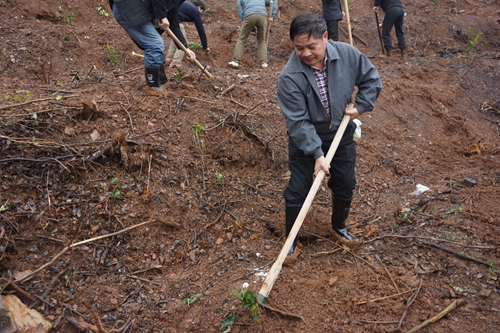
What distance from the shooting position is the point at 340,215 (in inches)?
126

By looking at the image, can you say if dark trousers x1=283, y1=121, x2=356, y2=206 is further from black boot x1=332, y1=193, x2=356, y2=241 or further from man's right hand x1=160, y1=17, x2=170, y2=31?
man's right hand x1=160, y1=17, x2=170, y2=31

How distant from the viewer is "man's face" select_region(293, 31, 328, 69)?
249 cm

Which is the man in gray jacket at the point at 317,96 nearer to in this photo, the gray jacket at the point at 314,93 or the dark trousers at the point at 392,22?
the gray jacket at the point at 314,93

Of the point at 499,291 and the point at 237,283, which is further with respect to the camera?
the point at 237,283

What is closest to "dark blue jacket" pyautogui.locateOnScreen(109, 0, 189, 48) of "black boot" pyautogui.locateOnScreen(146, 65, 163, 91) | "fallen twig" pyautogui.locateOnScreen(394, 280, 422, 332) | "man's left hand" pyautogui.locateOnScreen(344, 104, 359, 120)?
"black boot" pyautogui.locateOnScreen(146, 65, 163, 91)

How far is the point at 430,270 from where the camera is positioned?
9.48ft

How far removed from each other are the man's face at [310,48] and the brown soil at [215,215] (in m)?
1.53

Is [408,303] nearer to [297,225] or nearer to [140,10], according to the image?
[297,225]

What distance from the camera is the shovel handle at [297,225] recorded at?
7.97ft

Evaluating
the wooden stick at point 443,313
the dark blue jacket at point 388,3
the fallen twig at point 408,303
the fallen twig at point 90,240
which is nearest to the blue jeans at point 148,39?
the fallen twig at point 90,240

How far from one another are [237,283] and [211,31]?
7642 millimetres

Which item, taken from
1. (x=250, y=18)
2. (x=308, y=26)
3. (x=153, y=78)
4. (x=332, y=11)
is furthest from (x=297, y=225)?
(x=332, y=11)

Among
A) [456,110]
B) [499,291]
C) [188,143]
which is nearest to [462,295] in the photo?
[499,291]

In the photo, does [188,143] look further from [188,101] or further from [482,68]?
[482,68]
